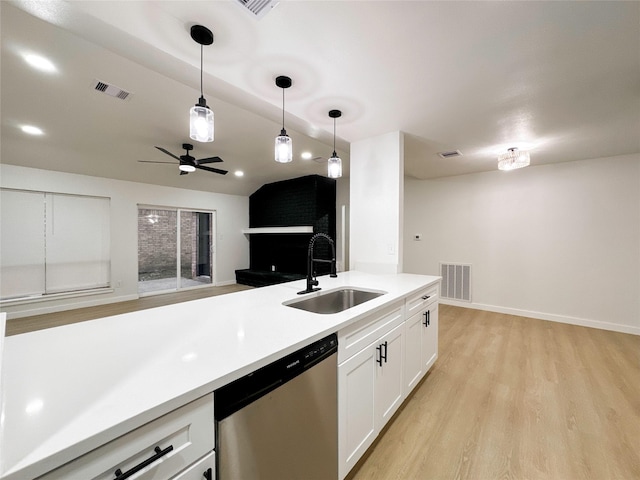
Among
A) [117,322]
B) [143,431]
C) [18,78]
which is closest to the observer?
[143,431]

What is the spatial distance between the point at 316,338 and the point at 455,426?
4.93ft

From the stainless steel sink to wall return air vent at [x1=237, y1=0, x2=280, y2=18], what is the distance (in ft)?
5.48

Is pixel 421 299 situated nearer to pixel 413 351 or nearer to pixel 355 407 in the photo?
pixel 413 351

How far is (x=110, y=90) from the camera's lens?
249 centimetres

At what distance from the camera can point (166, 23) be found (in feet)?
4.71

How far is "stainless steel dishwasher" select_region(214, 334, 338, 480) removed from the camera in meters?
0.82

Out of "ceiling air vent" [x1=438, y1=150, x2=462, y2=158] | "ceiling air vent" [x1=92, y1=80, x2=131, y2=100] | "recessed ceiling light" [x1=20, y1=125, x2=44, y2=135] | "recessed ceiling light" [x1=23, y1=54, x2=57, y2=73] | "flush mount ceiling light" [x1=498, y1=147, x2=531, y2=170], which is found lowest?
"flush mount ceiling light" [x1=498, y1=147, x2=531, y2=170]

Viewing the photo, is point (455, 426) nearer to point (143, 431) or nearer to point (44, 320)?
point (143, 431)

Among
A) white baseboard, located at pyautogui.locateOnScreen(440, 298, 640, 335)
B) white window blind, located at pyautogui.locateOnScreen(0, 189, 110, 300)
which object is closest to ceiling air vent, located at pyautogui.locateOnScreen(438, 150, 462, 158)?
white baseboard, located at pyautogui.locateOnScreen(440, 298, 640, 335)

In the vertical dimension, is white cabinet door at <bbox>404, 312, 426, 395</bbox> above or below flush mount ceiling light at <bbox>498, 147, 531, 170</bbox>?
below

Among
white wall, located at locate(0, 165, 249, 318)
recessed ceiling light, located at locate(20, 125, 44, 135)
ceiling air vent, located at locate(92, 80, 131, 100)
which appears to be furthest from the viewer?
white wall, located at locate(0, 165, 249, 318)

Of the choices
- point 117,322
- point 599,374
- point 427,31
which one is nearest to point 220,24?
point 427,31

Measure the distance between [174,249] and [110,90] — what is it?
13.7ft

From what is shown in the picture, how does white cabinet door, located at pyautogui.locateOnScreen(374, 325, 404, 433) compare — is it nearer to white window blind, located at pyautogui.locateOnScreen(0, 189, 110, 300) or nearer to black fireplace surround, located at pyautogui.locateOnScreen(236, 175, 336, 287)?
black fireplace surround, located at pyautogui.locateOnScreen(236, 175, 336, 287)
